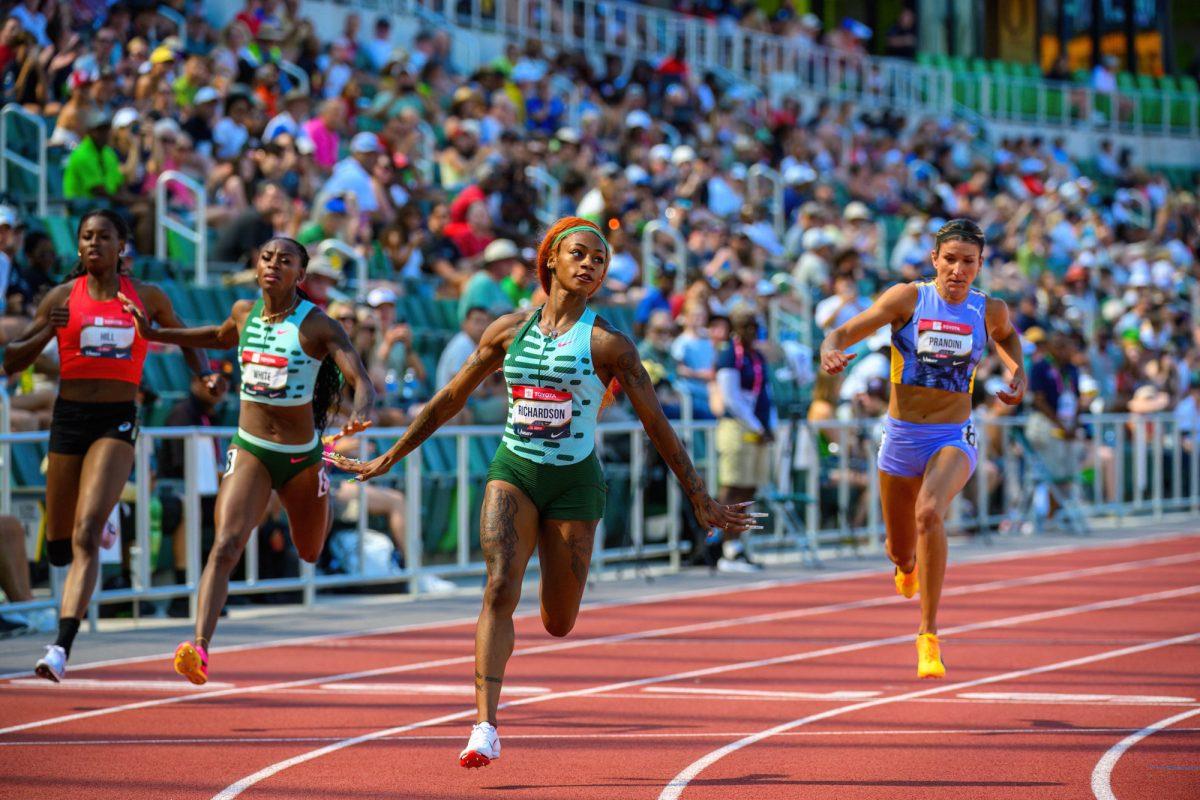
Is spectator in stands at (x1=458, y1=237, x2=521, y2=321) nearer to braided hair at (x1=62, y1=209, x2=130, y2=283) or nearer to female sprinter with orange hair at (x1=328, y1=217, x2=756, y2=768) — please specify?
braided hair at (x1=62, y1=209, x2=130, y2=283)

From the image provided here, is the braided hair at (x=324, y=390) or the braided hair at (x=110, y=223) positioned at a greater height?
the braided hair at (x=110, y=223)

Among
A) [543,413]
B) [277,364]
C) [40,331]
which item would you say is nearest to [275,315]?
[277,364]

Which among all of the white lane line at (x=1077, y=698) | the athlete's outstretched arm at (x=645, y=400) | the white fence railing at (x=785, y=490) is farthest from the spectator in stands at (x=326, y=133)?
the athlete's outstretched arm at (x=645, y=400)

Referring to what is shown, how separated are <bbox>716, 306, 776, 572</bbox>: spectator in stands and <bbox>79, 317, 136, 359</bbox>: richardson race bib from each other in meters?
7.46

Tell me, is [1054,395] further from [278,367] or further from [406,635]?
[278,367]

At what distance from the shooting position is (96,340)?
10148mm

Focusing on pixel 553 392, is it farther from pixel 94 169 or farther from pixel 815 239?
pixel 815 239

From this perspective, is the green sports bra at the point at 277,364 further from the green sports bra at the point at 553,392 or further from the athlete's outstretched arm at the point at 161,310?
the green sports bra at the point at 553,392

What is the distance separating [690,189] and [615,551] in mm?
8400

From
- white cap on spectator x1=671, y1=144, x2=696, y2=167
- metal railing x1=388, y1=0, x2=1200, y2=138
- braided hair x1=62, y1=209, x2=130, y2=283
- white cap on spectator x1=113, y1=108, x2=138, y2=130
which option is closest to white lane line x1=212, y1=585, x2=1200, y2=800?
braided hair x1=62, y1=209, x2=130, y2=283

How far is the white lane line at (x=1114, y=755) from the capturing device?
7207 millimetres

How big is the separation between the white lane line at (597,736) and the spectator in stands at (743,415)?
811 centimetres

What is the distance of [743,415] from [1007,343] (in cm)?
697

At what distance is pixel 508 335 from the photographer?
759 centimetres
